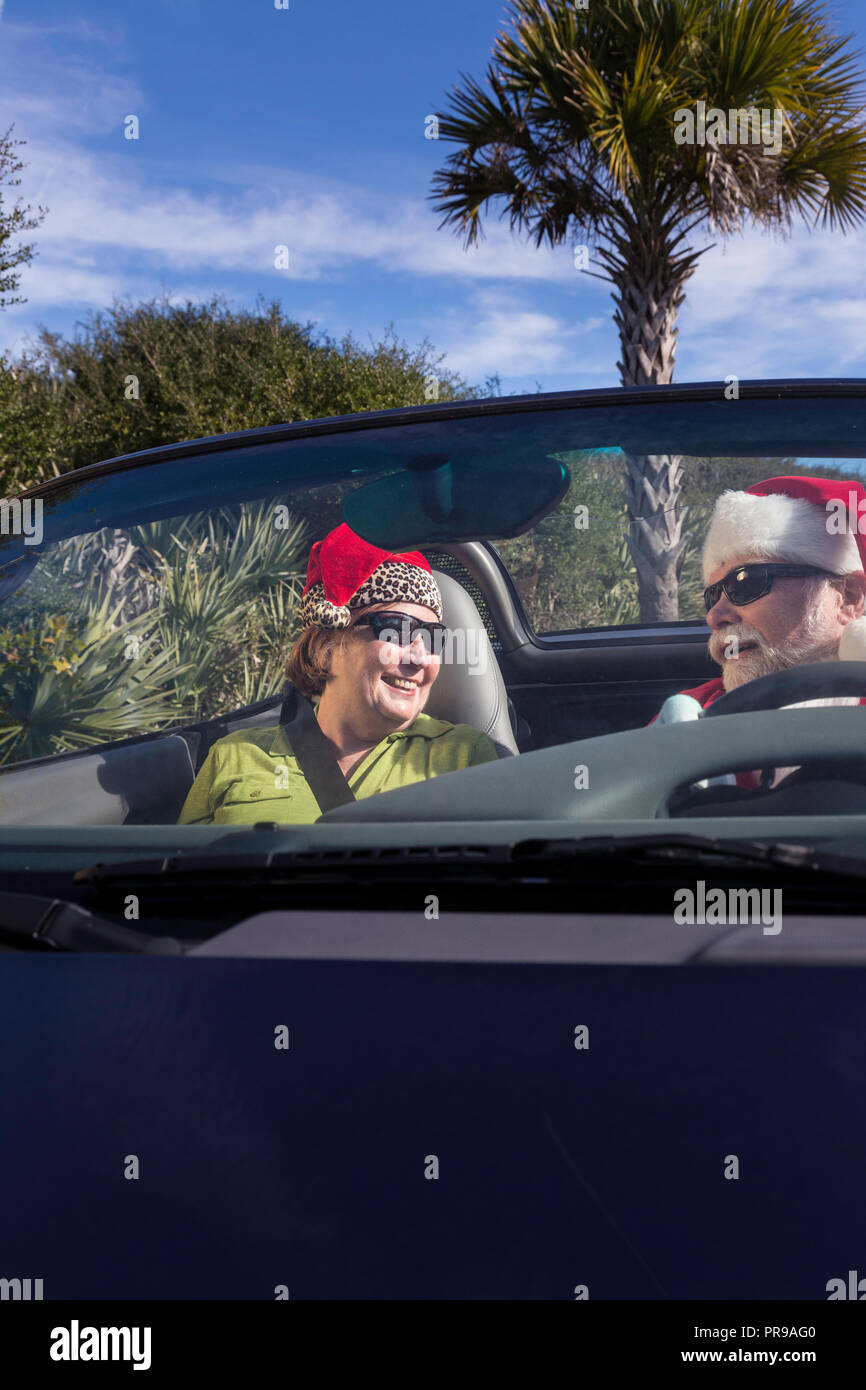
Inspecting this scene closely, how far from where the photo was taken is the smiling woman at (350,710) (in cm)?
160

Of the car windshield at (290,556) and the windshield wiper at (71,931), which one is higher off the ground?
the car windshield at (290,556)

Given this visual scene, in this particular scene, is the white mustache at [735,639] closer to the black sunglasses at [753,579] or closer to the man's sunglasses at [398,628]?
the black sunglasses at [753,579]

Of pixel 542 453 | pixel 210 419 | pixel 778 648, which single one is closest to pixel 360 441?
pixel 542 453

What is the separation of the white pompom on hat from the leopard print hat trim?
49 centimetres

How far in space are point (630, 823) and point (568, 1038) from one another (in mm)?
290

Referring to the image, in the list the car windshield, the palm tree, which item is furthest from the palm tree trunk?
the car windshield

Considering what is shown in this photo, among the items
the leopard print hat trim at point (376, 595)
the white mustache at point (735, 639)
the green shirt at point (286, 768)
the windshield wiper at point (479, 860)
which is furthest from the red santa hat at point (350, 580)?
the windshield wiper at point (479, 860)

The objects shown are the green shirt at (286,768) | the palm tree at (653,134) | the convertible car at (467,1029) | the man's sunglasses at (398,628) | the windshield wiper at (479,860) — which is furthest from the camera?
the palm tree at (653,134)

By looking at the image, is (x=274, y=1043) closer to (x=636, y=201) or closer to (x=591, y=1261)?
(x=591, y=1261)

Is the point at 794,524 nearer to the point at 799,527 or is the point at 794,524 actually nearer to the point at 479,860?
the point at 799,527

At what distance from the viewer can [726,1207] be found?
0.86 meters

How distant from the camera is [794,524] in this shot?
64.6 inches

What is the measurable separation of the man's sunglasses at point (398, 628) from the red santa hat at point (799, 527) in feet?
1.59

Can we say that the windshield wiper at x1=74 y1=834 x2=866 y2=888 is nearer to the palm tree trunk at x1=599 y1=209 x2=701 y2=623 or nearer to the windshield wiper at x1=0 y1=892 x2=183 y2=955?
the windshield wiper at x1=0 y1=892 x2=183 y2=955
